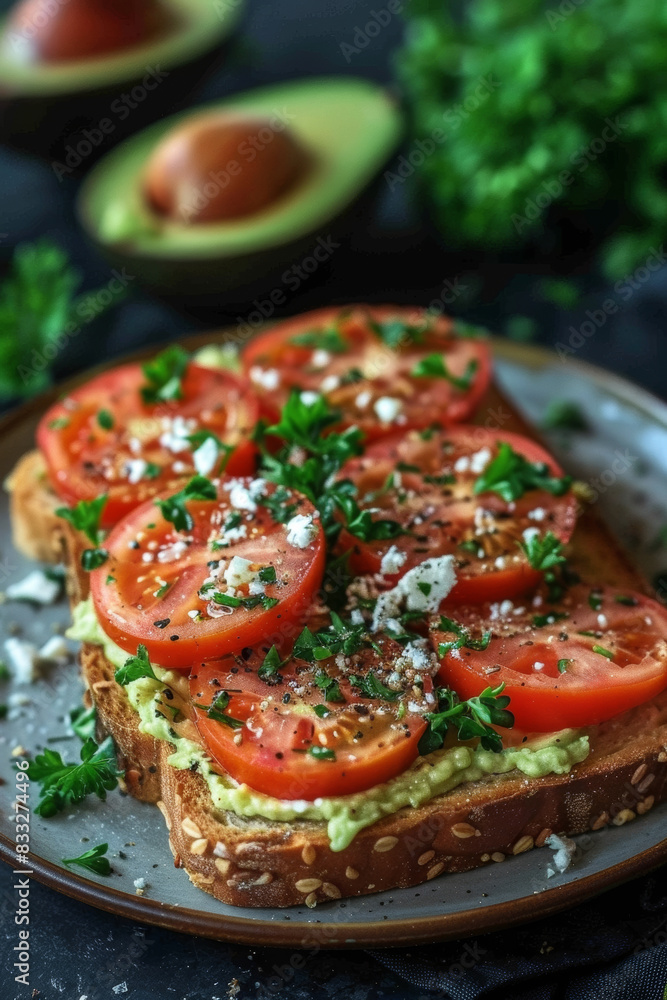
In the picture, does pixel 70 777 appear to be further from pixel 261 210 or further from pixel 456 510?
pixel 261 210

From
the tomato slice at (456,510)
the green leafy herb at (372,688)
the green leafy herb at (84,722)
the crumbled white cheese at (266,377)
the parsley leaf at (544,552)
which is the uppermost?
the parsley leaf at (544,552)

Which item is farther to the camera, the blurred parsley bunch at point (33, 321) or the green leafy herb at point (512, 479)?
the blurred parsley bunch at point (33, 321)

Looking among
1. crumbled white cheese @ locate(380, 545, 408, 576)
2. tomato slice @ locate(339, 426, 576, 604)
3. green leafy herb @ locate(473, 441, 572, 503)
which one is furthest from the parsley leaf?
crumbled white cheese @ locate(380, 545, 408, 576)

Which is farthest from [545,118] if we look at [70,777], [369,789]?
[70,777]

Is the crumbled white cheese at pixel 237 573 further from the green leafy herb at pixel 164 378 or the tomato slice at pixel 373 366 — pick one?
the green leafy herb at pixel 164 378

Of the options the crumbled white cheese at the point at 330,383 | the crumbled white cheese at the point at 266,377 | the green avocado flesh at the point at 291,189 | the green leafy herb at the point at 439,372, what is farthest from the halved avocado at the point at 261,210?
the green leafy herb at the point at 439,372

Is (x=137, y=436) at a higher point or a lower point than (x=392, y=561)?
lower

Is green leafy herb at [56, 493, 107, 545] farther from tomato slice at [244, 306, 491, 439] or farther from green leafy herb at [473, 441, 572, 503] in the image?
green leafy herb at [473, 441, 572, 503]
